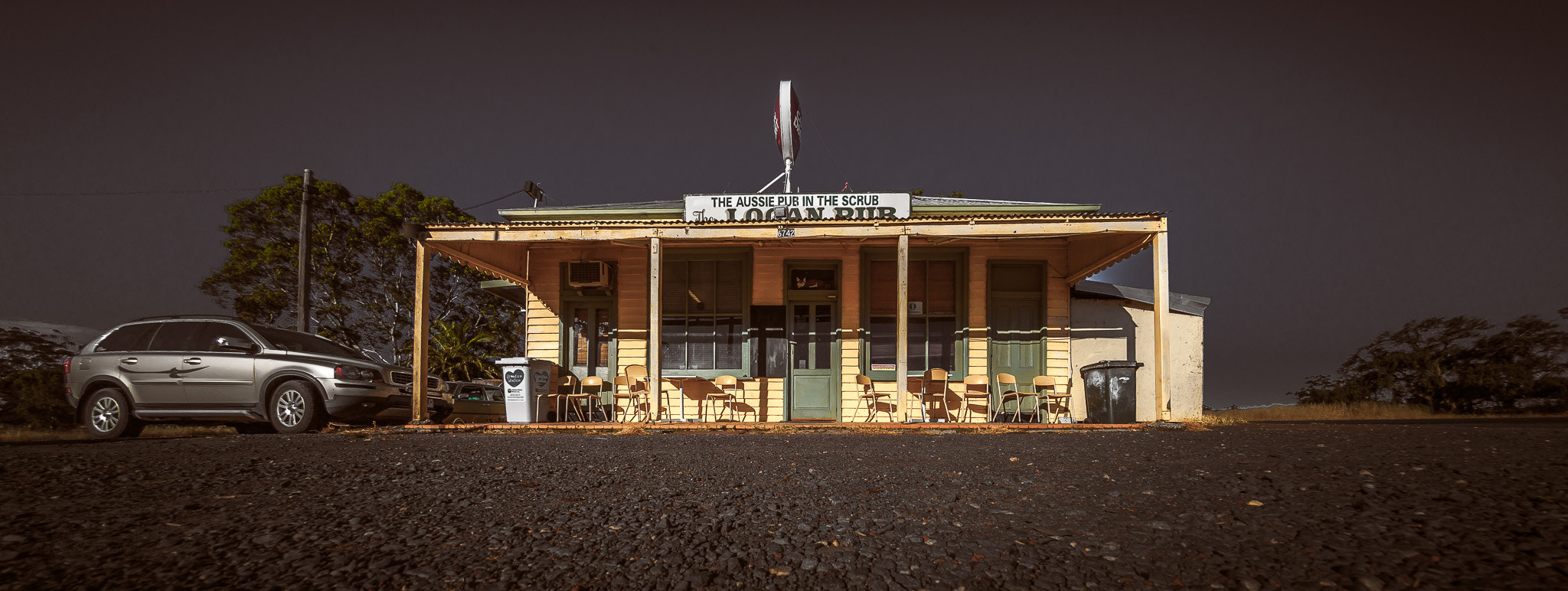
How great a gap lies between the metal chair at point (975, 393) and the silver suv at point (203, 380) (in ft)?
27.7

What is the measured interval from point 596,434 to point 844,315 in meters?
4.65

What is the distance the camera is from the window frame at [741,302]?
11.6 m

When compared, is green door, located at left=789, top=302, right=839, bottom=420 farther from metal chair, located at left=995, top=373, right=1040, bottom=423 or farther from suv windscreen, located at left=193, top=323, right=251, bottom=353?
suv windscreen, located at left=193, top=323, right=251, bottom=353

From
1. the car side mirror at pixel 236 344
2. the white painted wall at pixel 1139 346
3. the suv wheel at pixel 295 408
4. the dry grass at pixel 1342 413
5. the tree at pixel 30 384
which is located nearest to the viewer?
the car side mirror at pixel 236 344

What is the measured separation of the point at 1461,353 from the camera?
52.7 ft

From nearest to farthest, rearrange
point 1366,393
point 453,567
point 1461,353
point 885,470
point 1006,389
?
point 453,567, point 885,470, point 1006,389, point 1461,353, point 1366,393

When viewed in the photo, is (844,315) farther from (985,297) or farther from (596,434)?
(596,434)

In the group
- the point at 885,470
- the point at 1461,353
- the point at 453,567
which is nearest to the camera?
the point at 453,567

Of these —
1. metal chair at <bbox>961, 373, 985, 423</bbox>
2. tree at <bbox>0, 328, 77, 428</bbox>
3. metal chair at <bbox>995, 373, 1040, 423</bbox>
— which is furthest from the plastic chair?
tree at <bbox>0, 328, 77, 428</bbox>

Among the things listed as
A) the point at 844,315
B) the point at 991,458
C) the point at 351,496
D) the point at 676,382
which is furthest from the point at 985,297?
the point at 351,496

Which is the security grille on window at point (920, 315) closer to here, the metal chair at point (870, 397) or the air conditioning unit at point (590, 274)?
the metal chair at point (870, 397)

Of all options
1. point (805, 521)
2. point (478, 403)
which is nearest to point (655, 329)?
point (478, 403)

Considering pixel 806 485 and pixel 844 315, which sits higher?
pixel 844 315

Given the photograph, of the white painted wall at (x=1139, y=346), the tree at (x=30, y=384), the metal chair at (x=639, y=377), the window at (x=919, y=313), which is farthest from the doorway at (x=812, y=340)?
the tree at (x=30, y=384)
